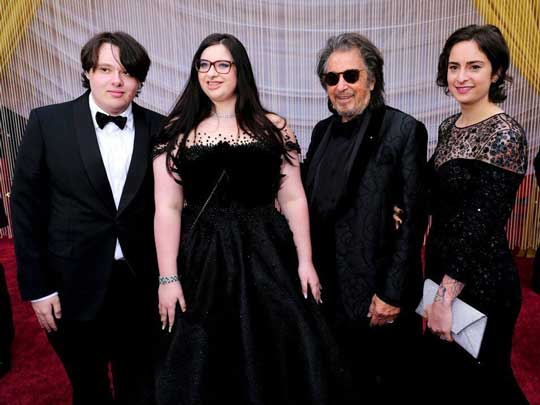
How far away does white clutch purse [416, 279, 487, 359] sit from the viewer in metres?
1.61

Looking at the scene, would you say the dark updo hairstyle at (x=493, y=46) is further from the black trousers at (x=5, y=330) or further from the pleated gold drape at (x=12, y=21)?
the pleated gold drape at (x=12, y=21)

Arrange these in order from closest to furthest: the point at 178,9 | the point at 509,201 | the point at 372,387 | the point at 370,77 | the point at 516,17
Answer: the point at 509,201
the point at 370,77
the point at 372,387
the point at 516,17
the point at 178,9

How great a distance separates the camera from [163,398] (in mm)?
1601

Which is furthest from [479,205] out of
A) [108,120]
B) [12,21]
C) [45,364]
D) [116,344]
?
[12,21]

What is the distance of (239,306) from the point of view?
5.33ft

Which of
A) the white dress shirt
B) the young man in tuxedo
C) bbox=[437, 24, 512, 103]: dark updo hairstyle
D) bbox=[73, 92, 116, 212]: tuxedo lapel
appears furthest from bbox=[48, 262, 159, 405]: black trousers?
bbox=[437, 24, 512, 103]: dark updo hairstyle

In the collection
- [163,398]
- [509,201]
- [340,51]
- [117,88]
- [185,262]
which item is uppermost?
[340,51]

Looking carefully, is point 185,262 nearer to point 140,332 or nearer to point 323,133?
point 140,332

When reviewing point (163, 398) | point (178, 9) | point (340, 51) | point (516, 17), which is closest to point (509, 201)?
point (340, 51)

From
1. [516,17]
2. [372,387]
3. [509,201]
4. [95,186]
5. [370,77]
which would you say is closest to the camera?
[509,201]

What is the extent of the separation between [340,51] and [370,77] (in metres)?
0.14

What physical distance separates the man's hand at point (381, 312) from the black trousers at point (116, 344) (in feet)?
2.39

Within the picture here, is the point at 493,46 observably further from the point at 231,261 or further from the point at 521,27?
the point at 521,27

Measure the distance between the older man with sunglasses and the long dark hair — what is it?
0.76 feet
